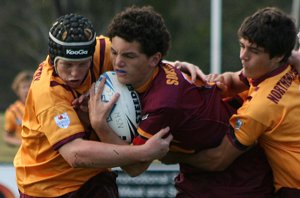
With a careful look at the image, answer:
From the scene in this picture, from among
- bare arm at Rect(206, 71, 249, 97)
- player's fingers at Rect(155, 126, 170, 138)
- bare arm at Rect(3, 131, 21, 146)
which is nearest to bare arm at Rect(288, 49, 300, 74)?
bare arm at Rect(206, 71, 249, 97)

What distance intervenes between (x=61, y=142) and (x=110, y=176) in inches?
28.8

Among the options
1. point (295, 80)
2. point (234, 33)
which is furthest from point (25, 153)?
point (234, 33)

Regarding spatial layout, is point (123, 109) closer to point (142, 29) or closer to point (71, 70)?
point (71, 70)

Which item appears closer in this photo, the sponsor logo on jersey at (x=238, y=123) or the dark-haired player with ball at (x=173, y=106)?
the dark-haired player with ball at (x=173, y=106)

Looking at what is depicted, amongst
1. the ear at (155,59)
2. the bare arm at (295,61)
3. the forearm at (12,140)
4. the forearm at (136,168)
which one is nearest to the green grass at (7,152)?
the forearm at (12,140)

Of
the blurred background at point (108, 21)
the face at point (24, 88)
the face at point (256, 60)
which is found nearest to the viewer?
the face at point (256, 60)

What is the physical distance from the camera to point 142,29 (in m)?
4.62

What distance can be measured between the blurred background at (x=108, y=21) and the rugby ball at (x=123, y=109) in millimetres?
13718

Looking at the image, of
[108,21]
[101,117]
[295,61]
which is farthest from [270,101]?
[108,21]

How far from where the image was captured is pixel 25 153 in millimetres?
5105

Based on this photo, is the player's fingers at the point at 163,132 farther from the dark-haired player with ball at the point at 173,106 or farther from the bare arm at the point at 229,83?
the bare arm at the point at 229,83

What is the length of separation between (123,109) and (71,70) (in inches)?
17.1

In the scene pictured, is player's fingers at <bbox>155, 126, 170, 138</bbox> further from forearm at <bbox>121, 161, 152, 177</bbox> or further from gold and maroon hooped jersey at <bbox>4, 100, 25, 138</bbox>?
gold and maroon hooped jersey at <bbox>4, 100, 25, 138</bbox>

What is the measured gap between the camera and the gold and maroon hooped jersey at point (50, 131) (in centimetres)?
467
